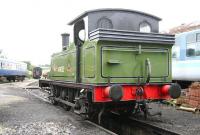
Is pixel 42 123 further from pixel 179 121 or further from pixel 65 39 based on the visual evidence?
pixel 65 39

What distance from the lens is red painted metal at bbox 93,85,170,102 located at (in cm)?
871

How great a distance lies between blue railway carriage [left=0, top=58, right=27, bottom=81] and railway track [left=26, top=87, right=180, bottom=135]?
1259 inches

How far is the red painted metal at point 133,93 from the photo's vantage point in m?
8.71

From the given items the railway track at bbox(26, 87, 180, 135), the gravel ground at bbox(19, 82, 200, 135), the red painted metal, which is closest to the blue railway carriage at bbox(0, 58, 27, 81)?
the railway track at bbox(26, 87, 180, 135)

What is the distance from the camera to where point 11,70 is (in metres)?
45.7

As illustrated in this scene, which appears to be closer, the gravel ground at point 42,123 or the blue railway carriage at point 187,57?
the gravel ground at point 42,123

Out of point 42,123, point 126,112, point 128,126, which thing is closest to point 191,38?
point 126,112

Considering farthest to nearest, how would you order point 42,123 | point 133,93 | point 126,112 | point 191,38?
point 191,38 < point 126,112 < point 42,123 < point 133,93

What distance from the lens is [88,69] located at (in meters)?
9.43

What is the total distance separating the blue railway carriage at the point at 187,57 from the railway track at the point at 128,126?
188 inches

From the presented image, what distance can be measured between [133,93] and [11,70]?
126ft

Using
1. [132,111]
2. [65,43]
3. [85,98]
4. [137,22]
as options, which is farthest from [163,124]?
[65,43]

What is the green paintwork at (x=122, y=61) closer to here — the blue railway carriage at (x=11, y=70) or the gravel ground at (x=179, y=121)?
the gravel ground at (x=179, y=121)

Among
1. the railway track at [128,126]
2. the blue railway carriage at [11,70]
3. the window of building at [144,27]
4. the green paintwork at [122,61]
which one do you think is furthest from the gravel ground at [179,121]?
the blue railway carriage at [11,70]
